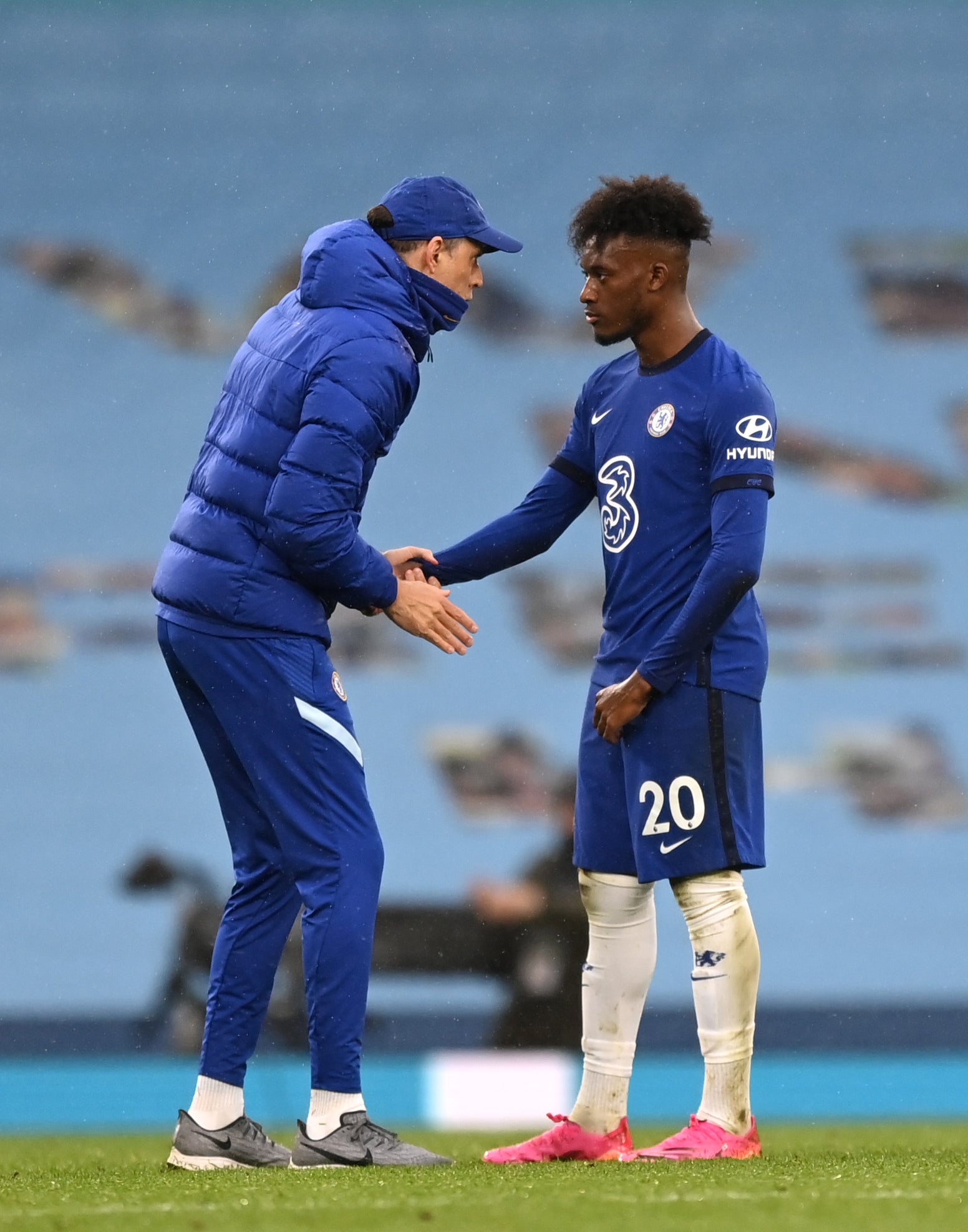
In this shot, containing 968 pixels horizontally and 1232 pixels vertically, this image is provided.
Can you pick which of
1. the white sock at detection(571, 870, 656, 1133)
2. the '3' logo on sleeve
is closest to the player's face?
the '3' logo on sleeve

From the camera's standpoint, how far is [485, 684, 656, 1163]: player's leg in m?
3.36

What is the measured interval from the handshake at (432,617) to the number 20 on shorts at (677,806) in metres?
0.44

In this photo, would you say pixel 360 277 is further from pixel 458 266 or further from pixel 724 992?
pixel 724 992

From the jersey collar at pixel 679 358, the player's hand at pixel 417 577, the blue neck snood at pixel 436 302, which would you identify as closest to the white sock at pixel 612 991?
the player's hand at pixel 417 577

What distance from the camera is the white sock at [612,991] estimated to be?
11.1 feet

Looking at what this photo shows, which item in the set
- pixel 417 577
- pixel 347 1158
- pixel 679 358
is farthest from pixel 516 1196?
pixel 679 358

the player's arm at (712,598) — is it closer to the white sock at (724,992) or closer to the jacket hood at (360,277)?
the white sock at (724,992)

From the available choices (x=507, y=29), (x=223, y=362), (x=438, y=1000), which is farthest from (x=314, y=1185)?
(x=507, y=29)

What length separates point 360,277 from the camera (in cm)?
331

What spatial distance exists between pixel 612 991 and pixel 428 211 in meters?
1.50

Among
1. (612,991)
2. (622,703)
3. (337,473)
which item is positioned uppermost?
(337,473)

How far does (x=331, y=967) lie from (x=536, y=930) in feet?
18.7

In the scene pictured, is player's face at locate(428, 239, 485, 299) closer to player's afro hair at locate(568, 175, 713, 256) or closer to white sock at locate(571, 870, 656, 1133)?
player's afro hair at locate(568, 175, 713, 256)

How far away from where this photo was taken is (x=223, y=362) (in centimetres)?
1047
